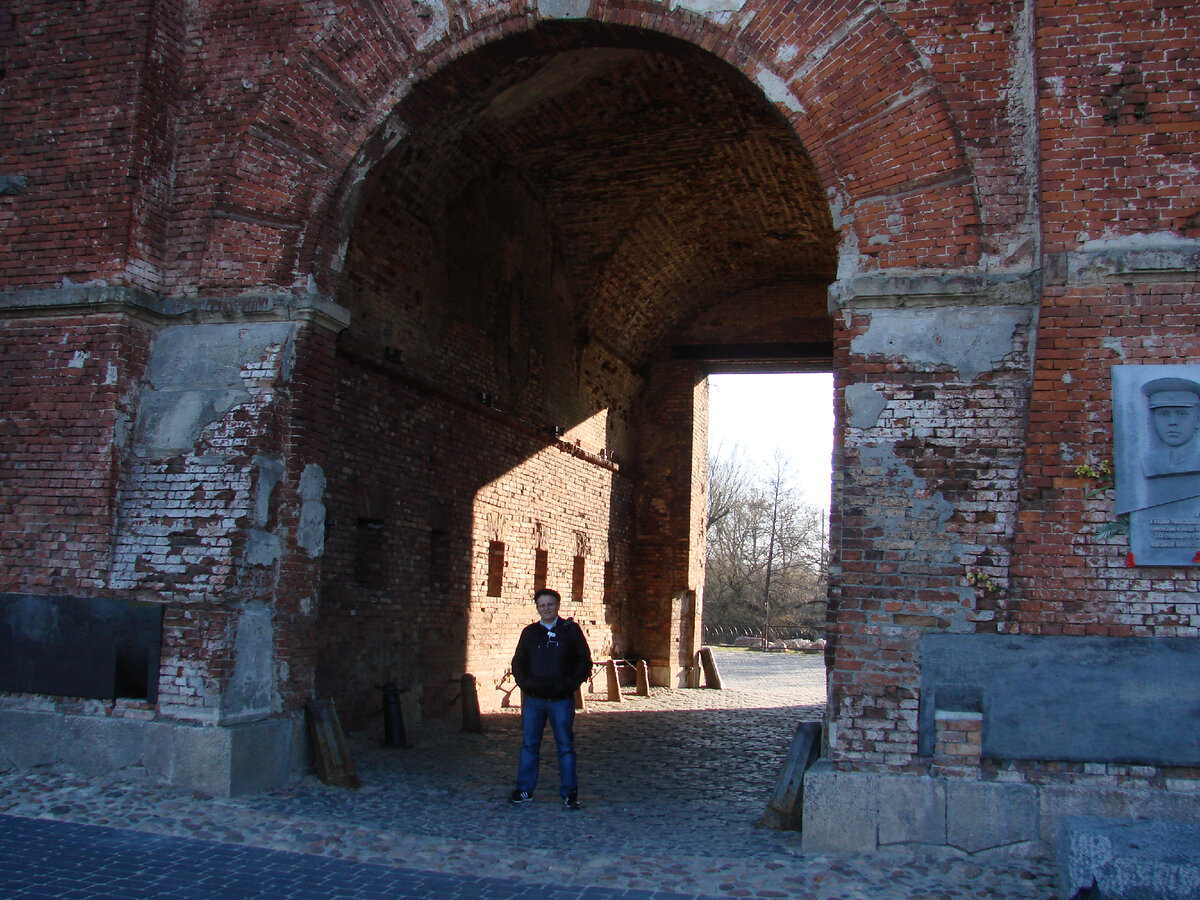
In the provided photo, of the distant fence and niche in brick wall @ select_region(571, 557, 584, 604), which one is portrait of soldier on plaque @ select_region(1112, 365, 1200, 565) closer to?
niche in brick wall @ select_region(571, 557, 584, 604)

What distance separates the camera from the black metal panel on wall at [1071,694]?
586cm

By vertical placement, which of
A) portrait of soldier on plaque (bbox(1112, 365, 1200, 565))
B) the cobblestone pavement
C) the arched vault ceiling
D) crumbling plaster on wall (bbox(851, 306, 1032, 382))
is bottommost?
the cobblestone pavement

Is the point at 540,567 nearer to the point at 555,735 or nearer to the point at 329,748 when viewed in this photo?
the point at 329,748

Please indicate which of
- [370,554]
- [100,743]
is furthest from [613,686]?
[100,743]

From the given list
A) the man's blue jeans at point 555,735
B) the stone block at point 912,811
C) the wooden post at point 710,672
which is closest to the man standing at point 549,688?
the man's blue jeans at point 555,735

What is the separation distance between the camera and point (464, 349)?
38.4 ft

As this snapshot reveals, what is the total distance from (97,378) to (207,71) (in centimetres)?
265

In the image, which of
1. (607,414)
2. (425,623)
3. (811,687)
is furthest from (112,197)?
(811,687)

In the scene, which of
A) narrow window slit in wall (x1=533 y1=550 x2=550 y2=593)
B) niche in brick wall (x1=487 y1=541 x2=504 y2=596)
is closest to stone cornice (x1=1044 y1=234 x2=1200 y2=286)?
niche in brick wall (x1=487 y1=541 x2=504 y2=596)

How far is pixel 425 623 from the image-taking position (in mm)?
11039

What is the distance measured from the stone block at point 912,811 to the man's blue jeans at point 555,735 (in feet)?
7.42

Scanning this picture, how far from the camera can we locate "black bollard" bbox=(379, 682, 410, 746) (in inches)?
381

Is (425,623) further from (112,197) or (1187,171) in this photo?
(1187,171)

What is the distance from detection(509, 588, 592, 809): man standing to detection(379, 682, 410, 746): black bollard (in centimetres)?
263
